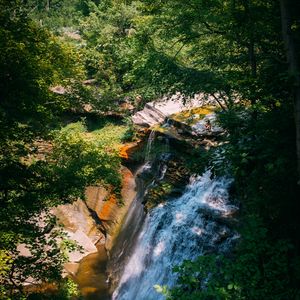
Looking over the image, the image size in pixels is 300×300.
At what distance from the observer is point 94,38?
90.6 feet

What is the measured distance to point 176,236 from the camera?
11.3 m

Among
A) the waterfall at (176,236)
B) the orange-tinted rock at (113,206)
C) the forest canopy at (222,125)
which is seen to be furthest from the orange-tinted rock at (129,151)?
the waterfall at (176,236)

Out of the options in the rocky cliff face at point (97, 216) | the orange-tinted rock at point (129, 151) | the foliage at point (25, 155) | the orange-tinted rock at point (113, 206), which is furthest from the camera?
the orange-tinted rock at point (129, 151)

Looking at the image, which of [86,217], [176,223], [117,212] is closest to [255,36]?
[176,223]

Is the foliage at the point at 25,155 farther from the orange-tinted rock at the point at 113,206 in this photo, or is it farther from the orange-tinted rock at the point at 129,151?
the orange-tinted rock at the point at 113,206

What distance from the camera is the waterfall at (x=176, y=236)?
33.7 ft

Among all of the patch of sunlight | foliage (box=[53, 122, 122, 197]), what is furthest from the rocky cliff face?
the patch of sunlight

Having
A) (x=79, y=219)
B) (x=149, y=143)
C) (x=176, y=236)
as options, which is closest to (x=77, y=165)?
(x=176, y=236)

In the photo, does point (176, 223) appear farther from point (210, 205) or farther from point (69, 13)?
point (69, 13)

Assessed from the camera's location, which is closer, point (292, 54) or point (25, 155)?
point (292, 54)

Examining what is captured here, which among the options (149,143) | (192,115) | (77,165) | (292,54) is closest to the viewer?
(292,54)

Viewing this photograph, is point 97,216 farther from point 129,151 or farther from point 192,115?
point 192,115

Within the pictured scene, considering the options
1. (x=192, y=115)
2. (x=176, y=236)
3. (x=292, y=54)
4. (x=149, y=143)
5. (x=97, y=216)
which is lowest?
(x=97, y=216)

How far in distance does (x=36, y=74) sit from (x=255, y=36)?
206 inches
